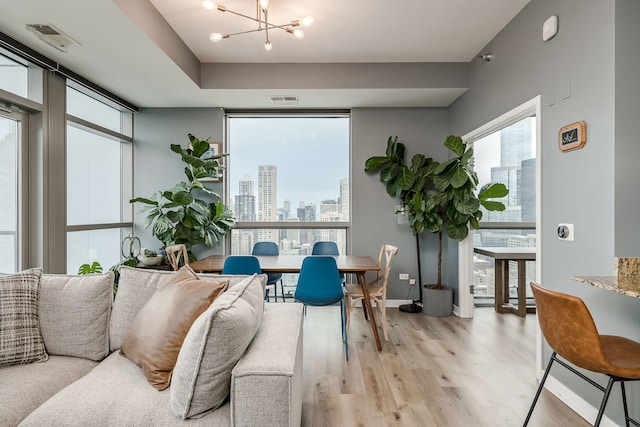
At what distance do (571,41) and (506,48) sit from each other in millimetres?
889

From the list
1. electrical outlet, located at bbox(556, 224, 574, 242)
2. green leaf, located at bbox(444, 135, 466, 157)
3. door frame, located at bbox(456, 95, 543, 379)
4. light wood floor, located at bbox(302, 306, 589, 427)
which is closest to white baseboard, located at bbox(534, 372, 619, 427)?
light wood floor, located at bbox(302, 306, 589, 427)

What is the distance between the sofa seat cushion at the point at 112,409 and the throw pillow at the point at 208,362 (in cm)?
5

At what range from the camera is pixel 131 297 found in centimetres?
179

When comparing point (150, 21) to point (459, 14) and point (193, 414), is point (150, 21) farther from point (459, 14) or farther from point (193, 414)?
point (193, 414)

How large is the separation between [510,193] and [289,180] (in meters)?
3.06

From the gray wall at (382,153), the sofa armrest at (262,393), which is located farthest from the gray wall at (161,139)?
the sofa armrest at (262,393)

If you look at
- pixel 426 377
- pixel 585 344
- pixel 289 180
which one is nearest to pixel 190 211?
pixel 289 180

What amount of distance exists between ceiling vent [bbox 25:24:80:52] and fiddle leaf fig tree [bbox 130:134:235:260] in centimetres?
144

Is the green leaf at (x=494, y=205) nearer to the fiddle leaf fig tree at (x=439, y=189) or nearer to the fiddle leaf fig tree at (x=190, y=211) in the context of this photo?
the fiddle leaf fig tree at (x=439, y=189)

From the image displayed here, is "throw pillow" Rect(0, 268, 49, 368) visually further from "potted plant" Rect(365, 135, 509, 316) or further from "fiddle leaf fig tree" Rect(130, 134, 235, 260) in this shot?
"potted plant" Rect(365, 135, 509, 316)

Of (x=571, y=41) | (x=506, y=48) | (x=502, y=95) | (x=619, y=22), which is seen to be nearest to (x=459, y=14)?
(x=506, y=48)

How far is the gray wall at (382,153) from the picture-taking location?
14.5 feet

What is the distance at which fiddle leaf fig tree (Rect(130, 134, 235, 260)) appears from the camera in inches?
153

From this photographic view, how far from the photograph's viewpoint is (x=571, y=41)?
2.14m
